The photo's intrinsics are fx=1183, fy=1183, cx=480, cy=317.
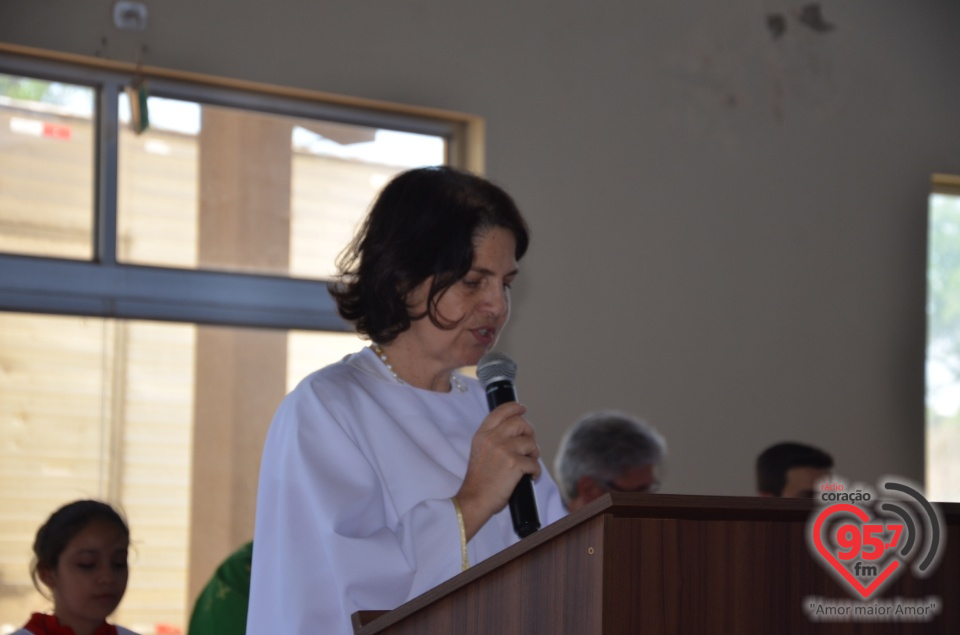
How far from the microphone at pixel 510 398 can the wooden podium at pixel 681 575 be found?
48 cm

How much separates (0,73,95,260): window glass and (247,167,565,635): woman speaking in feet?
8.64

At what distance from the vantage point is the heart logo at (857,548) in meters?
1.27

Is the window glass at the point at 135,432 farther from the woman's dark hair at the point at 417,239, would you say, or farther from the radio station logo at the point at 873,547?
the radio station logo at the point at 873,547

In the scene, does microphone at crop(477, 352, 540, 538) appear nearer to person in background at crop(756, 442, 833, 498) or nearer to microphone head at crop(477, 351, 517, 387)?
microphone head at crop(477, 351, 517, 387)

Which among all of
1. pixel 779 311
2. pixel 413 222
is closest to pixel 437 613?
pixel 413 222

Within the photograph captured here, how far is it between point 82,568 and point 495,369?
1834 mm

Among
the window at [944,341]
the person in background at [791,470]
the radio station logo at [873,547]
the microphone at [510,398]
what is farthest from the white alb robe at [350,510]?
the window at [944,341]

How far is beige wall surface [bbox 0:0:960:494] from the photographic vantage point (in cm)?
498

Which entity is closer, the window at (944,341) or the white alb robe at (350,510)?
the white alb robe at (350,510)

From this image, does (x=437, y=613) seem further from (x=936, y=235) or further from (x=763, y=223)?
(x=936, y=235)

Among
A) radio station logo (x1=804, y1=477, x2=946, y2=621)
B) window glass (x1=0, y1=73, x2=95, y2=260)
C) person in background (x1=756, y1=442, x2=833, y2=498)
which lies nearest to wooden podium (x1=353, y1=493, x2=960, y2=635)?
radio station logo (x1=804, y1=477, x2=946, y2=621)

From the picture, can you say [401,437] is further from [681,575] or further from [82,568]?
[82,568]

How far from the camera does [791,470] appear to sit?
397 cm

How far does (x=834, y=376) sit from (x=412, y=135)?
2.40 meters
